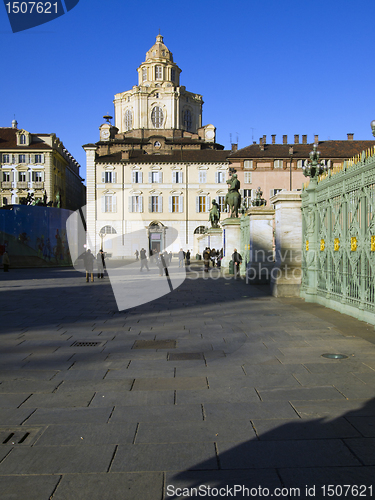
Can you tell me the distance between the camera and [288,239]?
14.1m

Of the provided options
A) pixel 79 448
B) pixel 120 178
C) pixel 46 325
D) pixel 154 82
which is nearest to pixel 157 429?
pixel 79 448

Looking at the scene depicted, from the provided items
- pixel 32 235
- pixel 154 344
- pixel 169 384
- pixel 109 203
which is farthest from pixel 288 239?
pixel 109 203

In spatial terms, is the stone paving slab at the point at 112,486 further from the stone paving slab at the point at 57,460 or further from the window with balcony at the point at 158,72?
the window with balcony at the point at 158,72

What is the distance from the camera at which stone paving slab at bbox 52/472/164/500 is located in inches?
112

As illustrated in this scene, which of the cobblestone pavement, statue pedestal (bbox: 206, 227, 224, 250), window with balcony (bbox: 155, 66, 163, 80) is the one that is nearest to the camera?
the cobblestone pavement

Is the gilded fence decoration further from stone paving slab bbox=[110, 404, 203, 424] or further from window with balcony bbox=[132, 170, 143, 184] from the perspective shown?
window with balcony bbox=[132, 170, 143, 184]

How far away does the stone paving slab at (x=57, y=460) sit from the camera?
316 cm

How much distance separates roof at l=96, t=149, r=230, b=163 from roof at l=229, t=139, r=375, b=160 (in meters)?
2.51

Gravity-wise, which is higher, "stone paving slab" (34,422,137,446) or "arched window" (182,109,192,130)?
"arched window" (182,109,192,130)

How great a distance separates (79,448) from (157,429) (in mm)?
645

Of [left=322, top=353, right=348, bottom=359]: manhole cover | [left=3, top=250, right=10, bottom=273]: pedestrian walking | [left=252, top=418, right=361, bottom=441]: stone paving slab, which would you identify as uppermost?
[left=3, top=250, right=10, bottom=273]: pedestrian walking

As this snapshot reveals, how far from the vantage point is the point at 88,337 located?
7863mm

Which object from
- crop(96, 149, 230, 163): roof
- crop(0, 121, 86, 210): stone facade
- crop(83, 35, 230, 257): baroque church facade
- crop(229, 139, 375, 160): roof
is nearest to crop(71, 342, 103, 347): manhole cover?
crop(83, 35, 230, 257): baroque church facade

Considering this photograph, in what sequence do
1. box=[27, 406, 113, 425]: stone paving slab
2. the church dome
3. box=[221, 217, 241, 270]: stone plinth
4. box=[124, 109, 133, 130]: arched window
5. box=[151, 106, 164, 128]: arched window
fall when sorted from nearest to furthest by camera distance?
1. box=[27, 406, 113, 425]: stone paving slab
2. box=[221, 217, 241, 270]: stone plinth
3. box=[151, 106, 164, 128]: arched window
4. box=[124, 109, 133, 130]: arched window
5. the church dome
